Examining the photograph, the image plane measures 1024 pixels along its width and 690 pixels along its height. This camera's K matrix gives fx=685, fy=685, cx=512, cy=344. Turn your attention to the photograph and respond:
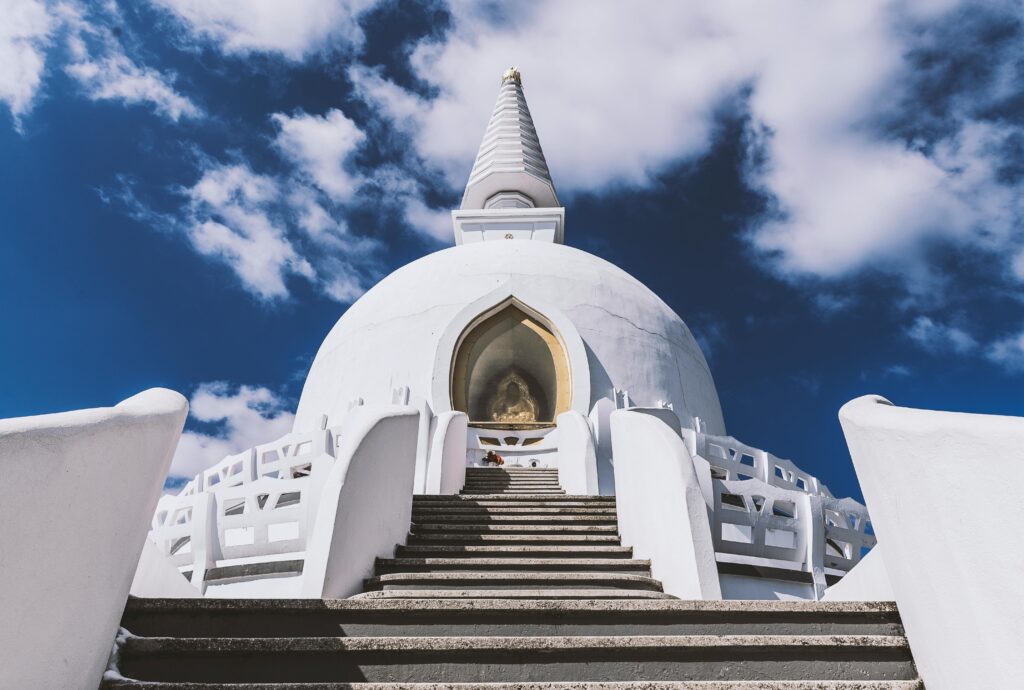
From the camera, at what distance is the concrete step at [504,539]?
18.0 ft

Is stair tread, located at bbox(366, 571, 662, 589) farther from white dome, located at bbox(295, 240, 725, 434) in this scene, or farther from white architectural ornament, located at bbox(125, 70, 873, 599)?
white dome, located at bbox(295, 240, 725, 434)

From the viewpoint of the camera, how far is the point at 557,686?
239 centimetres

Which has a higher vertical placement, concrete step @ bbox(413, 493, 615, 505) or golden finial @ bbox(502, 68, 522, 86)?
golden finial @ bbox(502, 68, 522, 86)

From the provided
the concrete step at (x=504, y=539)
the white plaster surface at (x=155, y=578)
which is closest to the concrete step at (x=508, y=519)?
the concrete step at (x=504, y=539)

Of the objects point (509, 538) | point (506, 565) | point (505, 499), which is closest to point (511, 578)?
point (506, 565)

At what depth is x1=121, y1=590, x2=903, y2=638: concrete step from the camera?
9.68 ft

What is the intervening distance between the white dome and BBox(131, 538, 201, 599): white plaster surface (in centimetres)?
760

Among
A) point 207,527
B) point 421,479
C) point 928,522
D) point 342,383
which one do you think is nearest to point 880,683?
point 928,522

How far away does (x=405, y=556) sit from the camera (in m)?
5.17

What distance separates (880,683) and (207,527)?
5702 mm

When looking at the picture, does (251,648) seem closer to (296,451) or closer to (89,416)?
(89,416)

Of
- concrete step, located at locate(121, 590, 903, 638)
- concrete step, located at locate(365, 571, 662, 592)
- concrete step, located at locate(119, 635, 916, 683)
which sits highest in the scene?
concrete step, located at locate(365, 571, 662, 592)

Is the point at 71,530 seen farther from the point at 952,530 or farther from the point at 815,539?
the point at 815,539

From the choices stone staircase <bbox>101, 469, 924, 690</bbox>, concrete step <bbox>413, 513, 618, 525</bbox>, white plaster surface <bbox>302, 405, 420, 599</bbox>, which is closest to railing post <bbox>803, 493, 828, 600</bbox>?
concrete step <bbox>413, 513, 618, 525</bbox>
